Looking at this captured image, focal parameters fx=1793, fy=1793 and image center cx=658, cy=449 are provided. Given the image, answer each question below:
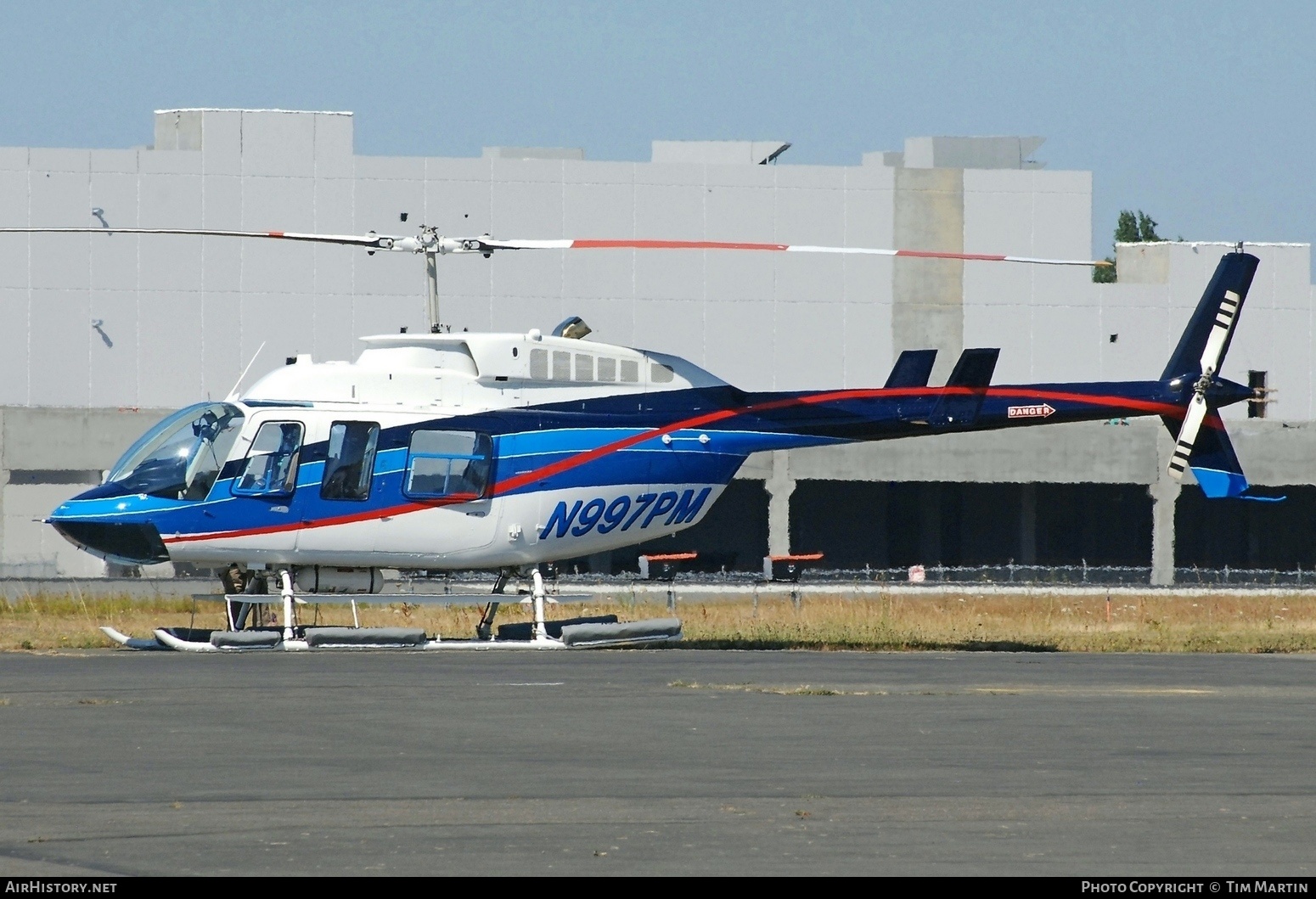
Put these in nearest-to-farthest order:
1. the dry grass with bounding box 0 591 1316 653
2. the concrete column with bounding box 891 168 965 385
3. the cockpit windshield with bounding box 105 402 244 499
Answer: the cockpit windshield with bounding box 105 402 244 499 < the dry grass with bounding box 0 591 1316 653 < the concrete column with bounding box 891 168 965 385

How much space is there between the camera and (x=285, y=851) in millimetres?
9023

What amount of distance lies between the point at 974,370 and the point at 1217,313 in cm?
363

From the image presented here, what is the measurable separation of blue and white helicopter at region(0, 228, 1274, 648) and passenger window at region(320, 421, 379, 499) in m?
0.03

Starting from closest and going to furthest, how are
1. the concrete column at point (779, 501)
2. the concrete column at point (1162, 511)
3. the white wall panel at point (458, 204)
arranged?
the concrete column at point (779, 501)
the concrete column at point (1162, 511)
the white wall panel at point (458, 204)

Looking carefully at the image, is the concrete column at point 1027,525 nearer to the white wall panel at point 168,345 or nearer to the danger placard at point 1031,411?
the white wall panel at point 168,345

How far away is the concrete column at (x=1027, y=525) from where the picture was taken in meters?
68.7

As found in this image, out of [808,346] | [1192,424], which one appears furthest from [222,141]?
[1192,424]

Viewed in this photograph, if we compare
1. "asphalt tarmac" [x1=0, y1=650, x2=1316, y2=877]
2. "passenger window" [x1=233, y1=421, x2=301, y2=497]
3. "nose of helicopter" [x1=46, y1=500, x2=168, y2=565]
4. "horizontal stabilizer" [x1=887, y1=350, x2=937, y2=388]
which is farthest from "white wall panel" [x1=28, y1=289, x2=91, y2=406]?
"asphalt tarmac" [x1=0, y1=650, x2=1316, y2=877]

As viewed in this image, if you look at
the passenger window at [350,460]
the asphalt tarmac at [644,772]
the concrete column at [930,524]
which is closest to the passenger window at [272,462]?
the passenger window at [350,460]

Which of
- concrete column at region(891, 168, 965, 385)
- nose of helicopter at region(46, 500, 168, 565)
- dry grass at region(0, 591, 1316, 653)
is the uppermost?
concrete column at region(891, 168, 965, 385)

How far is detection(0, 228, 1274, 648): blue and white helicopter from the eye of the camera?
2336cm

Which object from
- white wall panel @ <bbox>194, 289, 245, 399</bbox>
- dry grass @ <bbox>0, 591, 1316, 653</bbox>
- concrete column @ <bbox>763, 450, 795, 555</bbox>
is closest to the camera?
dry grass @ <bbox>0, 591, 1316, 653</bbox>

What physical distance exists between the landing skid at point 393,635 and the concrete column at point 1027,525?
4587 cm

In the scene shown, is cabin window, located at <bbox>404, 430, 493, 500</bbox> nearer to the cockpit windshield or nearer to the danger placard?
the cockpit windshield
